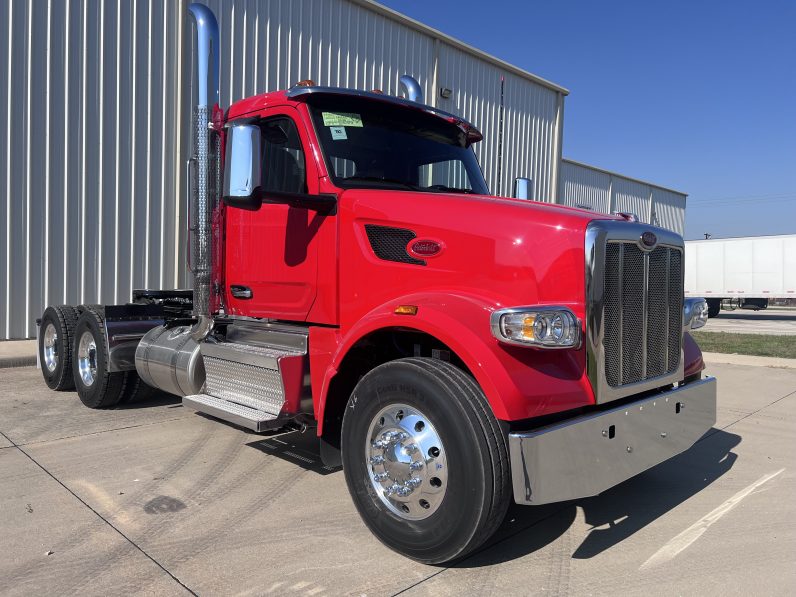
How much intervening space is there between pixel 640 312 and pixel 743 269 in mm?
26243

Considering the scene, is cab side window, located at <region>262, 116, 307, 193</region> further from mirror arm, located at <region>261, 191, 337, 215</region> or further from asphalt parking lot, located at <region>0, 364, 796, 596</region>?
asphalt parking lot, located at <region>0, 364, 796, 596</region>

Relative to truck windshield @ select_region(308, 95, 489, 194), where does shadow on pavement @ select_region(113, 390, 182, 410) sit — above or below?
below

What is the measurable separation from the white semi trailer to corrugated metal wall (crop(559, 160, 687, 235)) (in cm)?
263

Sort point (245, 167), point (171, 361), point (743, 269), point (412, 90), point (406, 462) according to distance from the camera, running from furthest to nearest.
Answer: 1. point (743, 269)
2. point (412, 90)
3. point (171, 361)
4. point (245, 167)
5. point (406, 462)

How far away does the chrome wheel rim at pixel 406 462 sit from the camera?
3.11 m

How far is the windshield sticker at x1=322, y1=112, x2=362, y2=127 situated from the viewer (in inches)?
167

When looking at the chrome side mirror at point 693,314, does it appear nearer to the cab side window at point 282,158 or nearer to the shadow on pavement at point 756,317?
the cab side window at point 282,158

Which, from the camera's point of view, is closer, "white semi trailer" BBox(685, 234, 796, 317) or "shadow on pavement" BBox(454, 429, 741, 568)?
"shadow on pavement" BBox(454, 429, 741, 568)

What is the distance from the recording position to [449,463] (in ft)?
9.82

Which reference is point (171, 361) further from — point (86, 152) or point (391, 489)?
point (86, 152)

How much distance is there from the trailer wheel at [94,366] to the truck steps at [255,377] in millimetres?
1821

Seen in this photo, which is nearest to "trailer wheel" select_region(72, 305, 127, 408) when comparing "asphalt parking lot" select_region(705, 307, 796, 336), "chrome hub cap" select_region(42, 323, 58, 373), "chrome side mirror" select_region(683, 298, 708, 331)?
"chrome hub cap" select_region(42, 323, 58, 373)

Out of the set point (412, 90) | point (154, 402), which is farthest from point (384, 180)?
point (154, 402)

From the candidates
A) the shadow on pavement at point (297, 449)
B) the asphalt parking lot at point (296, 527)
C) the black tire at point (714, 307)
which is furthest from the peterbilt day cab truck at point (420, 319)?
the black tire at point (714, 307)
